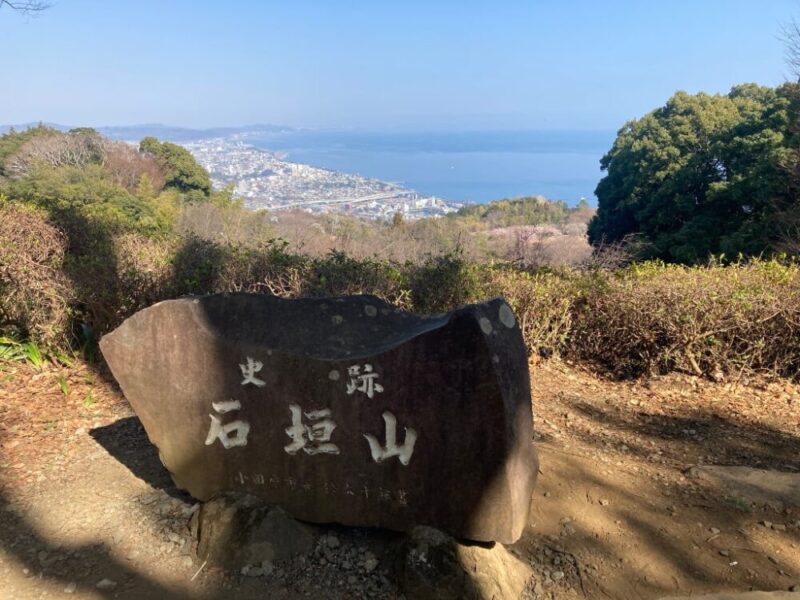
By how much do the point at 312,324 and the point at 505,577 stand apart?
4.81 feet

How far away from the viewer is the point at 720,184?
15953 mm

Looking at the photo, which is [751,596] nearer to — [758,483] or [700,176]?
[758,483]

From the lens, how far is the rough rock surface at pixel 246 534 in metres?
2.83

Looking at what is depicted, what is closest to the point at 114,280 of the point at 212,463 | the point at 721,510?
the point at 212,463

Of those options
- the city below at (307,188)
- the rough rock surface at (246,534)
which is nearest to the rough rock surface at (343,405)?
the rough rock surface at (246,534)

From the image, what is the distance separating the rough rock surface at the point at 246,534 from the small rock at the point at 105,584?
372 millimetres

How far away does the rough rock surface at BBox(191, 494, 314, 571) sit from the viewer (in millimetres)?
2832

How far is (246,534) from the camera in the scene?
9.40 ft

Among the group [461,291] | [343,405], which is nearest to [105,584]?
[343,405]

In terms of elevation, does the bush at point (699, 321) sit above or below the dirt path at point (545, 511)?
above

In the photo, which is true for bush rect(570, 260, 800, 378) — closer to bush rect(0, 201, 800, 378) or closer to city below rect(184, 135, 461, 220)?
bush rect(0, 201, 800, 378)

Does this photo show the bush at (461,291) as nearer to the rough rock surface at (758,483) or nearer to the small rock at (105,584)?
the rough rock surface at (758,483)

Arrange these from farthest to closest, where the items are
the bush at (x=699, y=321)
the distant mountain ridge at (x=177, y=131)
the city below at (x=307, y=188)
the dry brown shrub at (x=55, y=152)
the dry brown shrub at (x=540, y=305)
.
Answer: the distant mountain ridge at (x=177, y=131) → the city below at (x=307, y=188) → the dry brown shrub at (x=55, y=152) → the dry brown shrub at (x=540, y=305) → the bush at (x=699, y=321)

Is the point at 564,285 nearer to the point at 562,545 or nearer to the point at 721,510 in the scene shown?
the point at 721,510
